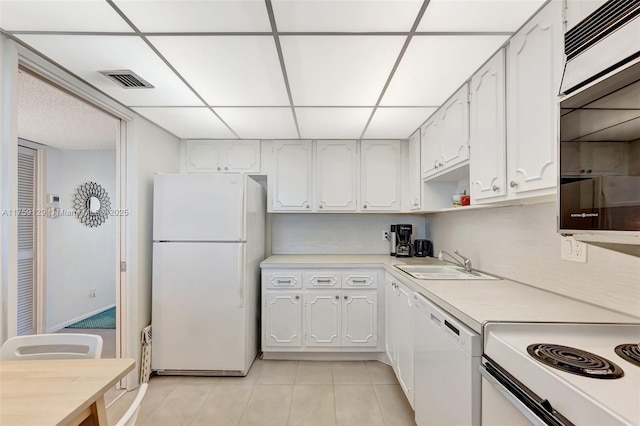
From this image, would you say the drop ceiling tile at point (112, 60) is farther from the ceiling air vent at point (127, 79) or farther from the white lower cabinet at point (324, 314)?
the white lower cabinet at point (324, 314)

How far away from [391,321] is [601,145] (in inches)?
80.2

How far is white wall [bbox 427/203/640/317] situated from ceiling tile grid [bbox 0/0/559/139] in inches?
37.2

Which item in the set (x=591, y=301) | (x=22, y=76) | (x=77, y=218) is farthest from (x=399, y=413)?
(x=77, y=218)

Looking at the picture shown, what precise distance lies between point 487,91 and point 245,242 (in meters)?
2.06

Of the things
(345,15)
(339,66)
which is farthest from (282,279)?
(345,15)

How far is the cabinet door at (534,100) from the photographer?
1.18 metres

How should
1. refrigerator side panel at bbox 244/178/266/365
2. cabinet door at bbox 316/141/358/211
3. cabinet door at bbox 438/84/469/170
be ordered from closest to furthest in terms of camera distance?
cabinet door at bbox 438/84/469/170 < refrigerator side panel at bbox 244/178/266/365 < cabinet door at bbox 316/141/358/211

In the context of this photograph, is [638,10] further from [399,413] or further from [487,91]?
[399,413]

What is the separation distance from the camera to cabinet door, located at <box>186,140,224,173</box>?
315 cm

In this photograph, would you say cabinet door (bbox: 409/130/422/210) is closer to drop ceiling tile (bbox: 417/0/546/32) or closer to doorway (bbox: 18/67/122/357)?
drop ceiling tile (bbox: 417/0/546/32)

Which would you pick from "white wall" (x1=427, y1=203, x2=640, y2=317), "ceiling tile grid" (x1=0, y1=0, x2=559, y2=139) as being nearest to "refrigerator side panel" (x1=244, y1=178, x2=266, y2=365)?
"ceiling tile grid" (x1=0, y1=0, x2=559, y2=139)

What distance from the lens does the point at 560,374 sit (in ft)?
2.44

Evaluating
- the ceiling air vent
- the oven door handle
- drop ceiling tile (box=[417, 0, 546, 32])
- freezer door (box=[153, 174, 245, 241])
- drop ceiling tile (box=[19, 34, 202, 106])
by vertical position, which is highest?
drop ceiling tile (box=[417, 0, 546, 32])

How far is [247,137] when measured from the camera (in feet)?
10.1
